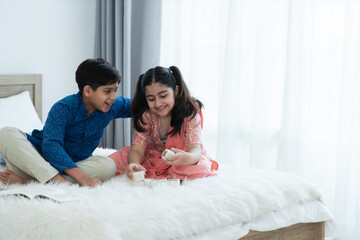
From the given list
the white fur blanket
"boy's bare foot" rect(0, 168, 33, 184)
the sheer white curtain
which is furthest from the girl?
the sheer white curtain

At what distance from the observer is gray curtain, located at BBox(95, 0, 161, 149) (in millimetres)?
3223

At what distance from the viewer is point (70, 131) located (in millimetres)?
2078

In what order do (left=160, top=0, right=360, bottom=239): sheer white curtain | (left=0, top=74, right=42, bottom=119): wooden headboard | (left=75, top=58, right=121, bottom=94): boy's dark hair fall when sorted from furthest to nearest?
(left=0, top=74, right=42, bottom=119): wooden headboard, (left=160, top=0, right=360, bottom=239): sheer white curtain, (left=75, top=58, right=121, bottom=94): boy's dark hair

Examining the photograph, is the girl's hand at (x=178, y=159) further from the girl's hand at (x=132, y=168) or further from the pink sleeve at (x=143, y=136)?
the pink sleeve at (x=143, y=136)

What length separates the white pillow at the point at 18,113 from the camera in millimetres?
2586

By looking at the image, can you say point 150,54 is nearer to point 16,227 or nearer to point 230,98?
point 230,98

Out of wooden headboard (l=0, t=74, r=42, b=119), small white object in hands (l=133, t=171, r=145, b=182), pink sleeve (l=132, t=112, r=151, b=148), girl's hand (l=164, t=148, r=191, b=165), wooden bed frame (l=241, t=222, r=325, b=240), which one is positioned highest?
wooden headboard (l=0, t=74, r=42, b=119)

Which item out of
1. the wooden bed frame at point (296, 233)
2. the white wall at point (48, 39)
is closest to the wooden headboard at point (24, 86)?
the white wall at point (48, 39)

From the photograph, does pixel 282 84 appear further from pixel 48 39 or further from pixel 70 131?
pixel 48 39

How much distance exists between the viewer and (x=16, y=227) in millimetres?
1352

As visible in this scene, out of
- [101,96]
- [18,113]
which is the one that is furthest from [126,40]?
[101,96]

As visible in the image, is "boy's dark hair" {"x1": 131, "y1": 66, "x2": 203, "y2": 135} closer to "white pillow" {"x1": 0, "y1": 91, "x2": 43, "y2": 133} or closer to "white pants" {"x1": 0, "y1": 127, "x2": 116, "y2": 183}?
"white pants" {"x1": 0, "y1": 127, "x2": 116, "y2": 183}

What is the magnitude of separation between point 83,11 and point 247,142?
165 centimetres

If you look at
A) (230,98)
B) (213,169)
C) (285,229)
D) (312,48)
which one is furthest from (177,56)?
(285,229)
